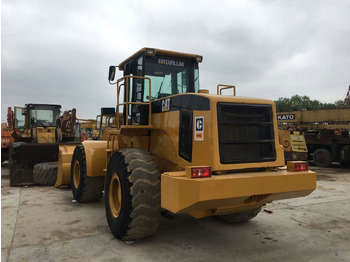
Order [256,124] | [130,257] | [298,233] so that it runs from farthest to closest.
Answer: [298,233], [256,124], [130,257]

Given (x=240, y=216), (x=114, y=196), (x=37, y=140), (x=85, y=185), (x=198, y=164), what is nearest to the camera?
(x=198, y=164)

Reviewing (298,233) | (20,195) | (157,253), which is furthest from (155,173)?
(20,195)

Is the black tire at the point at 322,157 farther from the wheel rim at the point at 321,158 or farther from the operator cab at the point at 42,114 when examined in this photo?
the operator cab at the point at 42,114

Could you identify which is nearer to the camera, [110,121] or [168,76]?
[168,76]

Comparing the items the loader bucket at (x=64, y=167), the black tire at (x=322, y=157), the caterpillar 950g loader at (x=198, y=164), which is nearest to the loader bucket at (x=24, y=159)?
the loader bucket at (x=64, y=167)

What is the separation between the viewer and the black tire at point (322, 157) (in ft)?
47.4

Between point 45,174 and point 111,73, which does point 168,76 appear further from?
point 45,174

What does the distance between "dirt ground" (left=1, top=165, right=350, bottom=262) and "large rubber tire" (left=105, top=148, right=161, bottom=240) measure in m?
0.24

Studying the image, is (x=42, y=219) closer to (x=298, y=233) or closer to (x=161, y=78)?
(x=161, y=78)

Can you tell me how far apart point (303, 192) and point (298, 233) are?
1140mm

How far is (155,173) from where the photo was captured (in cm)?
414

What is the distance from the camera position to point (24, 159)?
8.55m

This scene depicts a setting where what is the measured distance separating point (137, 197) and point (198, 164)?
89 cm

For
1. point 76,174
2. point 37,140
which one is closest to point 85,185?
point 76,174
